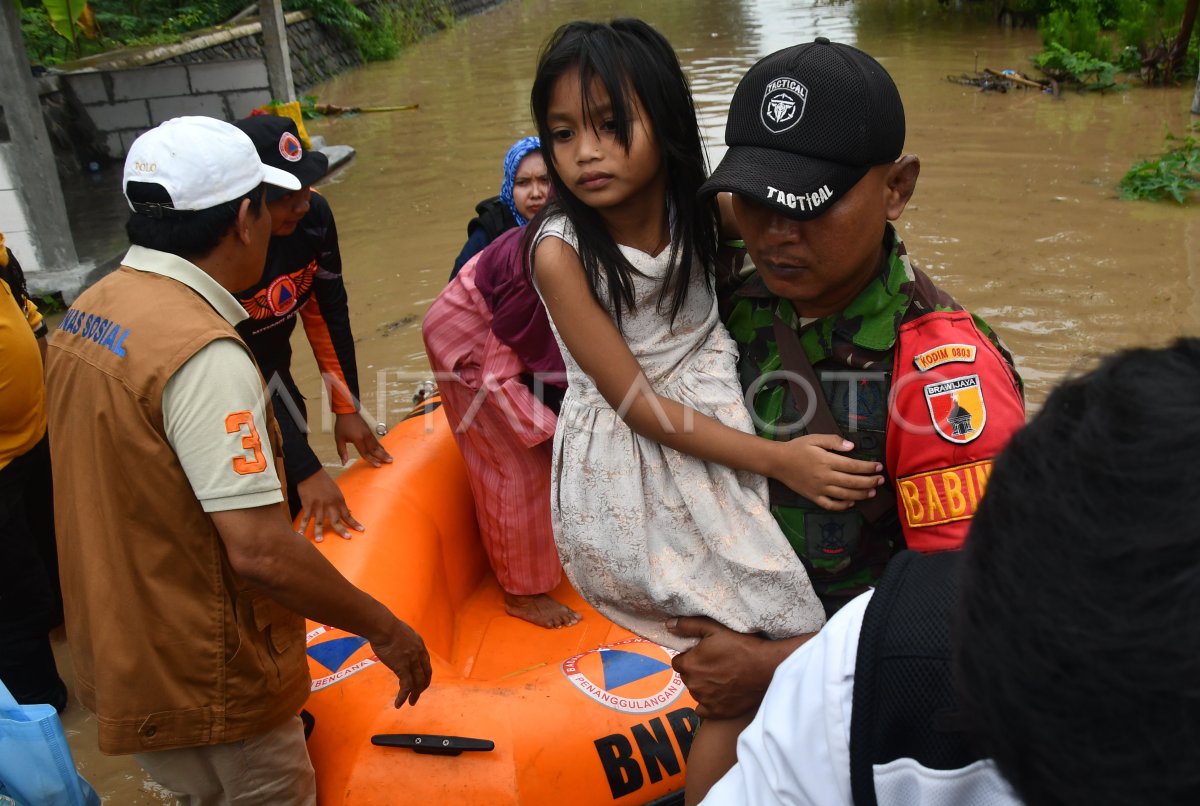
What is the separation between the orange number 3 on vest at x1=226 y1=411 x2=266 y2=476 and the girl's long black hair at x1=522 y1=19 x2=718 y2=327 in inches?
20.9

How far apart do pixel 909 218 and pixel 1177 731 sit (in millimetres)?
6860

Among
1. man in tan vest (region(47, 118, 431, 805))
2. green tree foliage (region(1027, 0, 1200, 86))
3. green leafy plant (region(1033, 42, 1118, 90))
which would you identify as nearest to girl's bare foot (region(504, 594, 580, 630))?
man in tan vest (region(47, 118, 431, 805))

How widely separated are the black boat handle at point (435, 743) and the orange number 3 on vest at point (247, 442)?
742mm

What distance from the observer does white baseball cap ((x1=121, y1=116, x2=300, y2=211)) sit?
1.66 meters

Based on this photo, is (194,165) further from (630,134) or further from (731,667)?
(731,667)

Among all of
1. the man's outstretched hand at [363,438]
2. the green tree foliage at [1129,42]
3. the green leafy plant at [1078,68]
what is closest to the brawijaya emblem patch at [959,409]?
the man's outstretched hand at [363,438]

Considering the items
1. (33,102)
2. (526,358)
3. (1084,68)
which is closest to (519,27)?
(1084,68)

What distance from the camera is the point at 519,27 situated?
Answer: 18.7 m

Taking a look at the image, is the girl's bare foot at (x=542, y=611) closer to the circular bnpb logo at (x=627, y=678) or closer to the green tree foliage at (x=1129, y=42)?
the circular bnpb logo at (x=627, y=678)

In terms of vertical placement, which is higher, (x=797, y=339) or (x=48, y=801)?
(x=797, y=339)

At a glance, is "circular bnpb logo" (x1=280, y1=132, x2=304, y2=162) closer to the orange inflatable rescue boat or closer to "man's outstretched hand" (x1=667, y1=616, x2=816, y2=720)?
the orange inflatable rescue boat

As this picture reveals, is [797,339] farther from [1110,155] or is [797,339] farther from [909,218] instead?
[1110,155]

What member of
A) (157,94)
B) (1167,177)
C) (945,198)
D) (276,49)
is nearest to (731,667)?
(945,198)

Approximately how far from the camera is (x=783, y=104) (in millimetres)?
1228
